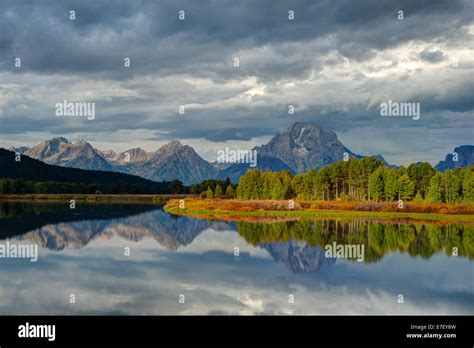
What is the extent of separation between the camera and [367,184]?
143m

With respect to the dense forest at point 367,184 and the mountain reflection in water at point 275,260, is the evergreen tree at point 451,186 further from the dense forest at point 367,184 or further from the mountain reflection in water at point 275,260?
the mountain reflection in water at point 275,260

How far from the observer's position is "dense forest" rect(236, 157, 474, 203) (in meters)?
111

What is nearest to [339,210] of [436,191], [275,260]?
[436,191]

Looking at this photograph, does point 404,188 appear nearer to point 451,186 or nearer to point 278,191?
point 451,186

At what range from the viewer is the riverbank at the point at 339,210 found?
89375 mm

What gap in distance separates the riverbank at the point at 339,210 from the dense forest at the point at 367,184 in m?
15.1

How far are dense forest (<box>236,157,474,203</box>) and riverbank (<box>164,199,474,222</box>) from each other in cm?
1515

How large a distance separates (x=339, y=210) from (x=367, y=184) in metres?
44.6

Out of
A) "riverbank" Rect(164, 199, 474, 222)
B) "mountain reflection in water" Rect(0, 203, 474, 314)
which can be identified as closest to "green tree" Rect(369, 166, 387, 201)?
"riverbank" Rect(164, 199, 474, 222)
